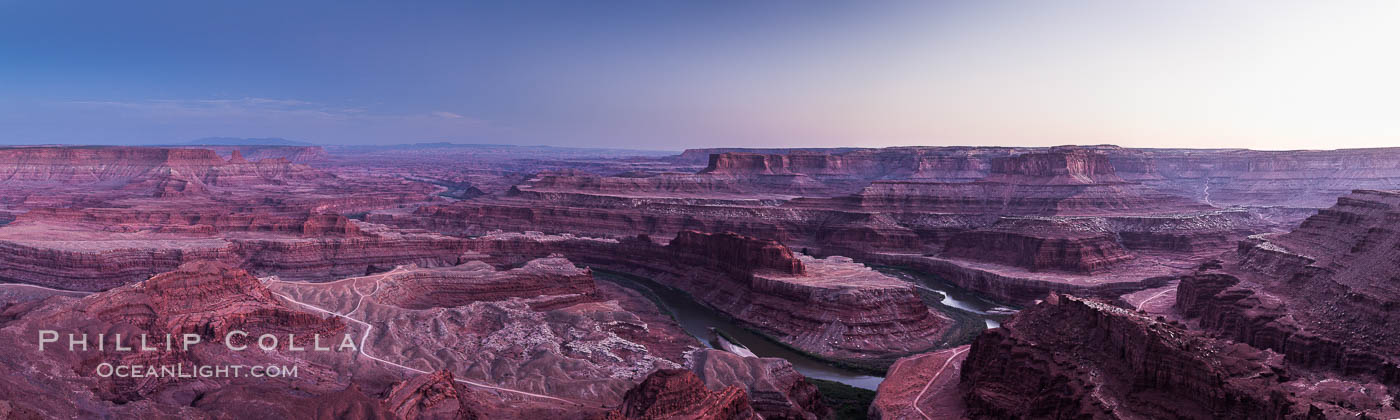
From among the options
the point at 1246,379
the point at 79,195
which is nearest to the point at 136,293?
the point at 1246,379

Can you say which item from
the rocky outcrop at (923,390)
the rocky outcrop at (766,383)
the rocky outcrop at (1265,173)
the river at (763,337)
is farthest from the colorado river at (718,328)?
the rocky outcrop at (1265,173)

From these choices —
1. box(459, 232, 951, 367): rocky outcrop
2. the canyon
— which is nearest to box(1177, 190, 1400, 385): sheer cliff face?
the canyon

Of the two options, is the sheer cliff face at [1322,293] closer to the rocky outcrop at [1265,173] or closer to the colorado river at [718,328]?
the colorado river at [718,328]

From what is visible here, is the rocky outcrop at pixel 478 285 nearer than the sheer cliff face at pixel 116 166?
Yes

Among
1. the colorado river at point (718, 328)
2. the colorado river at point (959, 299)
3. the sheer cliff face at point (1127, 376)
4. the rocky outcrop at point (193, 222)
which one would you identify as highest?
the sheer cliff face at point (1127, 376)

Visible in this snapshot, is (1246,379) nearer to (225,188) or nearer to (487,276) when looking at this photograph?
(487,276)

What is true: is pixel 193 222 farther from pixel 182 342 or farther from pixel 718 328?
pixel 718 328

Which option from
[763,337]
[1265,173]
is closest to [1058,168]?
[1265,173]
